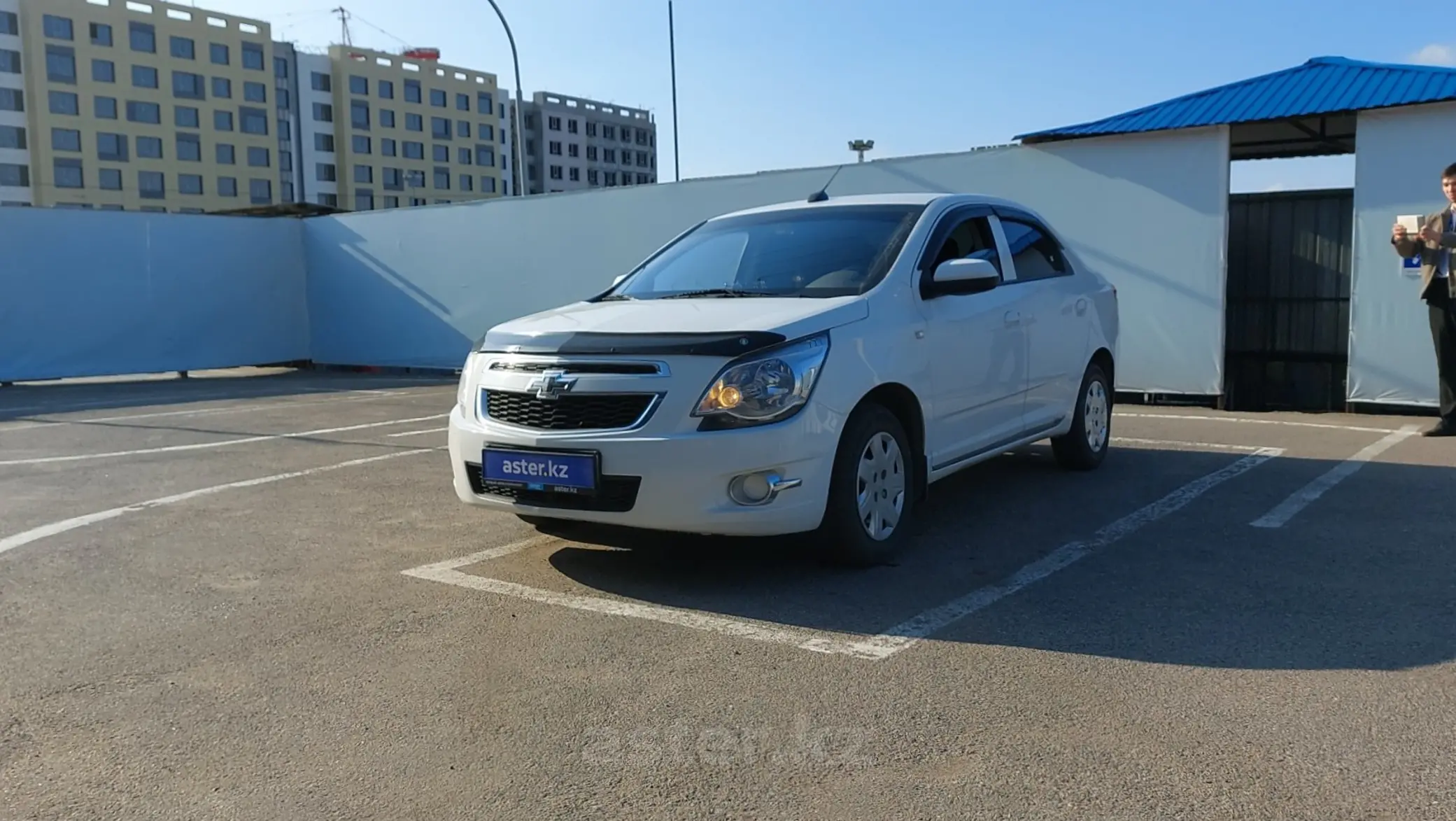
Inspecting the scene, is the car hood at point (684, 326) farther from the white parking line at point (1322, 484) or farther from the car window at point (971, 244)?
the white parking line at point (1322, 484)

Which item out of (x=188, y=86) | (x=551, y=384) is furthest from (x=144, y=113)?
(x=551, y=384)

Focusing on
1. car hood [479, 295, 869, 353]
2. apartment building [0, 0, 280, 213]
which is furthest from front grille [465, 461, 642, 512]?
apartment building [0, 0, 280, 213]

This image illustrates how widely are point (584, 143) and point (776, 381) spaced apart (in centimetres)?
11631

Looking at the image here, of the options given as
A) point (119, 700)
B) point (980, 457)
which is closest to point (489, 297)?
point (980, 457)

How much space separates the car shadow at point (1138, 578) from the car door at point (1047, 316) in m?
0.60

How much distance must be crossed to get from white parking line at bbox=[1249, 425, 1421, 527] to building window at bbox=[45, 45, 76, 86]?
8325 centimetres

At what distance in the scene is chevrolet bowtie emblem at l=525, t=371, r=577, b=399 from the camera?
460cm

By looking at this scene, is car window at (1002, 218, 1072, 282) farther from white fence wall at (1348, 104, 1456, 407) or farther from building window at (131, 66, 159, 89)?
building window at (131, 66, 159, 89)

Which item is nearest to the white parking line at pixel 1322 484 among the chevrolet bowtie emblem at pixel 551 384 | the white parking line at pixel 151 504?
the chevrolet bowtie emblem at pixel 551 384

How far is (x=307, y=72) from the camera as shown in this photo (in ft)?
287

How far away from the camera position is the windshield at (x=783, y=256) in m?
5.32

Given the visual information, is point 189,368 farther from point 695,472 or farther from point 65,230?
point 695,472

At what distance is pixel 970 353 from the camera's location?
562 centimetres

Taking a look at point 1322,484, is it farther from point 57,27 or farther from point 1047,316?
point 57,27
